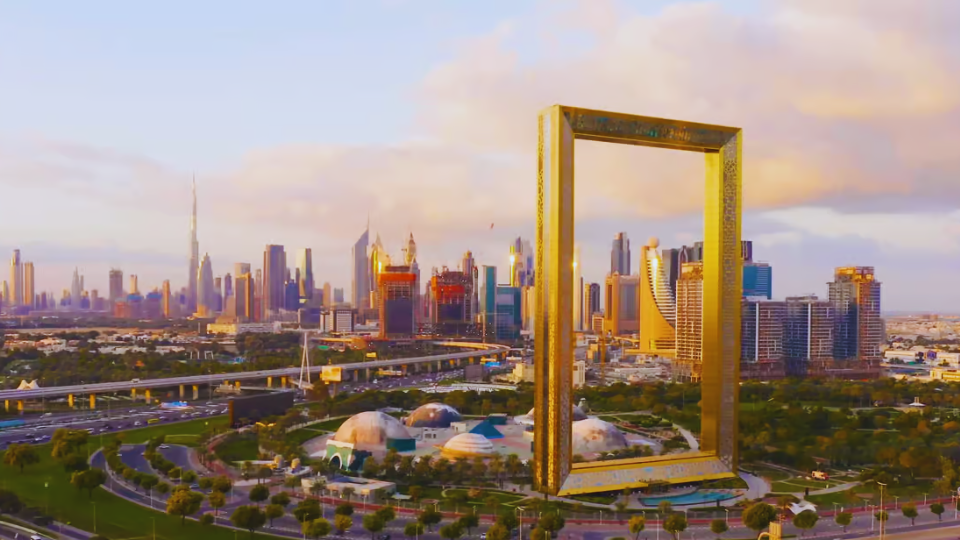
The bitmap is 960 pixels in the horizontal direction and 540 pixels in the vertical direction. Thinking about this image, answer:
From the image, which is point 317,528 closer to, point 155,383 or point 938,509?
point 938,509

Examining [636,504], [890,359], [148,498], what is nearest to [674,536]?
[636,504]

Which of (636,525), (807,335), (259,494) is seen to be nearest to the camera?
(636,525)

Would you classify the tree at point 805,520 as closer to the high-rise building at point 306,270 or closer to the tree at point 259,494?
the tree at point 259,494

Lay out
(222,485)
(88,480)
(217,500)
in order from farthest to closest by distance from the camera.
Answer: (88,480) → (222,485) → (217,500)

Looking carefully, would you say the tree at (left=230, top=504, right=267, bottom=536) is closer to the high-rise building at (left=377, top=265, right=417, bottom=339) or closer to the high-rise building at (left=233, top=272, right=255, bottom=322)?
the high-rise building at (left=377, top=265, right=417, bottom=339)

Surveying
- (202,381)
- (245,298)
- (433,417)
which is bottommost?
(202,381)

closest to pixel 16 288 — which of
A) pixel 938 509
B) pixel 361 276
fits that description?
pixel 361 276

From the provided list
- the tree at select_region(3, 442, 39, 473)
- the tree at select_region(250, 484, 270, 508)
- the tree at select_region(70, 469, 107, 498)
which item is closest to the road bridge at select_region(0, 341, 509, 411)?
the tree at select_region(3, 442, 39, 473)
